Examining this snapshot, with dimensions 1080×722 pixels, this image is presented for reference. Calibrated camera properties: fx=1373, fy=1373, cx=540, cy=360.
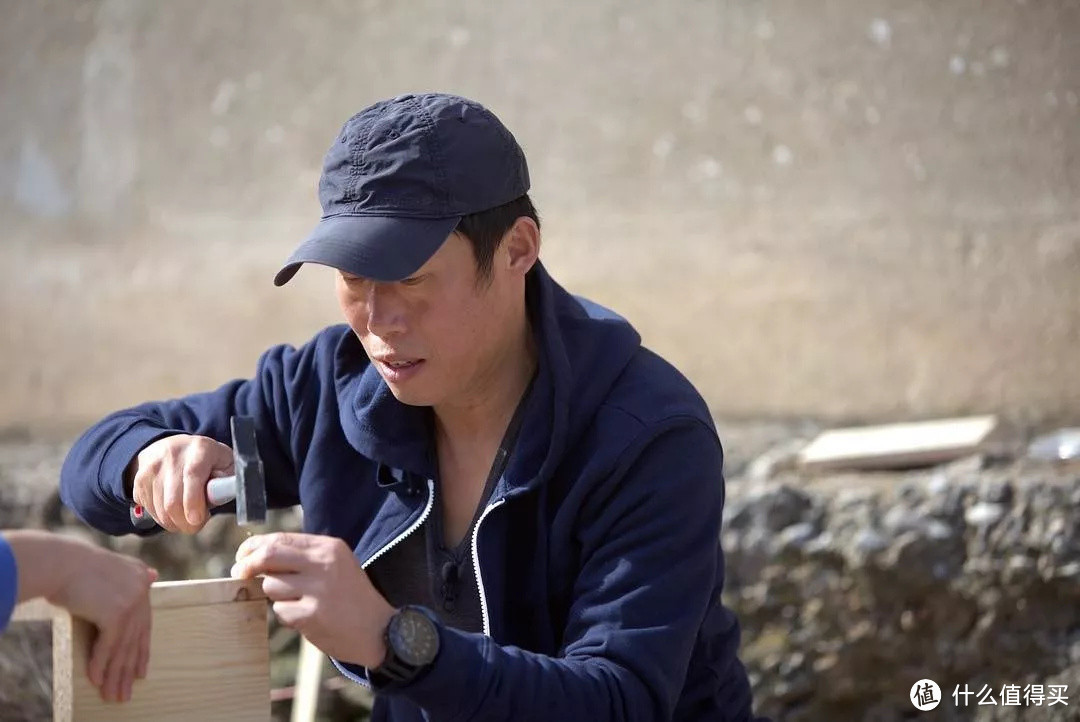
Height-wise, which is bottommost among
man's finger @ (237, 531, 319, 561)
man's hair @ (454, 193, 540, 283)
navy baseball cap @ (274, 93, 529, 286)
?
man's finger @ (237, 531, 319, 561)

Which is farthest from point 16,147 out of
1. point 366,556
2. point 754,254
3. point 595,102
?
point 366,556

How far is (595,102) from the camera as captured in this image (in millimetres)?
4023

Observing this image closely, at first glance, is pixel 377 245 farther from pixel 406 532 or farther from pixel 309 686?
pixel 309 686

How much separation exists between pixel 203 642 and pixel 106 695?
0.45 feet

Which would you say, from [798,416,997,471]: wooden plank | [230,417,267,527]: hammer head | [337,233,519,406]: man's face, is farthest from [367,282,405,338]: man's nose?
[798,416,997,471]: wooden plank

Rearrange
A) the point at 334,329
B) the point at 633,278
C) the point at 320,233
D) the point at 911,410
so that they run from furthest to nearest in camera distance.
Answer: the point at 633,278 → the point at 911,410 → the point at 334,329 → the point at 320,233

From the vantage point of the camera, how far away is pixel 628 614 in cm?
190

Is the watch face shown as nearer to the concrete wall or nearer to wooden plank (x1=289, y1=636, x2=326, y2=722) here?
wooden plank (x1=289, y1=636, x2=326, y2=722)

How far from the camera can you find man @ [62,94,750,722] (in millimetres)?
1749

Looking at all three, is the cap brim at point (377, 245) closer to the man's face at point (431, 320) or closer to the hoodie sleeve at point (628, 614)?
the man's face at point (431, 320)

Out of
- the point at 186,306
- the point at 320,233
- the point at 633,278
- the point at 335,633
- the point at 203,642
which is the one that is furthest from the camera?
the point at 186,306

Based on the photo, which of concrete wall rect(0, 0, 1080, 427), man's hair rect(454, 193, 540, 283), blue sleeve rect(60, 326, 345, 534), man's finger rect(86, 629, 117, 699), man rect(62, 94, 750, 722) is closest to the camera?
man's finger rect(86, 629, 117, 699)

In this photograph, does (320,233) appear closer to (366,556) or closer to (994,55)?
(366,556)

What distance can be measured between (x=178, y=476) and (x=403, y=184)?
0.55 metres
